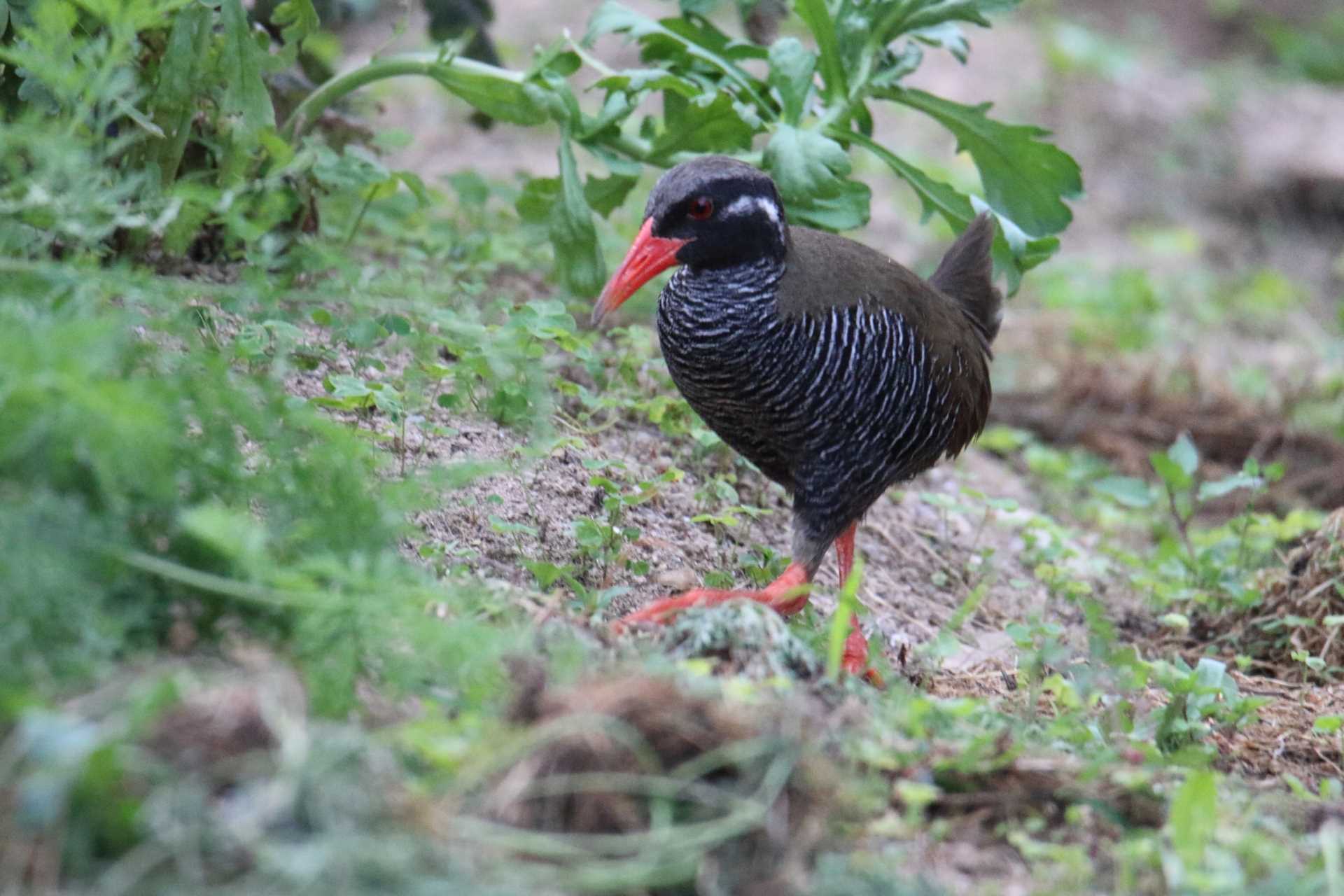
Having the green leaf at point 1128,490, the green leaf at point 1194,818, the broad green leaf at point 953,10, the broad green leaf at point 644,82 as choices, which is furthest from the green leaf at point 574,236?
the green leaf at point 1194,818

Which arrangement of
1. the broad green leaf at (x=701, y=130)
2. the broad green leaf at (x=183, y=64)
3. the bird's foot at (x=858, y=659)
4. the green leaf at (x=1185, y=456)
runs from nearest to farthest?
the bird's foot at (x=858, y=659) < the broad green leaf at (x=183, y=64) < the broad green leaf at (x=701, y=130) < the green leaf at (x=1185, y=456)

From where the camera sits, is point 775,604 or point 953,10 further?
point 953,10

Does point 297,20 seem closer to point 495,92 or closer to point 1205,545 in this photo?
point 495,92

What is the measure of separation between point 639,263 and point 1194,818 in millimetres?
2089

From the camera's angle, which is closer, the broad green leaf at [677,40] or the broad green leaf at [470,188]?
the broad green leaf at [677,40]

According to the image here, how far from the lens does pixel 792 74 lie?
466 cm

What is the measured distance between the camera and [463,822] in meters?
2.27

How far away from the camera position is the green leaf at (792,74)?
467cm

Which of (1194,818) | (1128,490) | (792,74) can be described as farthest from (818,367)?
(1128,490)

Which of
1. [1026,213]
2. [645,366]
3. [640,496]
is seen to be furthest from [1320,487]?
[640,496]

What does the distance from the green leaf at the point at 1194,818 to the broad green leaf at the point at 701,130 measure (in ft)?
8.67

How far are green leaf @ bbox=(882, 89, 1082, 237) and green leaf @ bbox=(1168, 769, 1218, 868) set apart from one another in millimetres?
2453

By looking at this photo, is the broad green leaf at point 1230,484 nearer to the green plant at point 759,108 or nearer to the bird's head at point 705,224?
the green plant at point 759,108

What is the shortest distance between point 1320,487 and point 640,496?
11.9 ft
